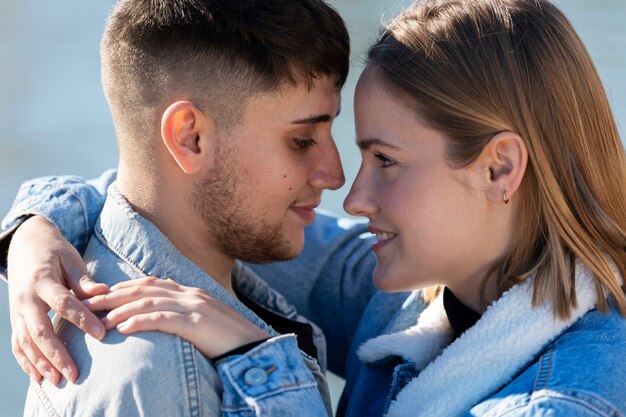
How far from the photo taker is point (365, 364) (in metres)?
1.97

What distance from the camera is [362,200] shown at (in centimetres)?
179

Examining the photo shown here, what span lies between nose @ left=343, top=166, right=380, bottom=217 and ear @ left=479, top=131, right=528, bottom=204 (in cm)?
23

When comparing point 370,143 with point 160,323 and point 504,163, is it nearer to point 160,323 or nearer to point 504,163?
point 504,163

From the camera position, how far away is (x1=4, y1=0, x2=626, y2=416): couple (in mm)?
1537

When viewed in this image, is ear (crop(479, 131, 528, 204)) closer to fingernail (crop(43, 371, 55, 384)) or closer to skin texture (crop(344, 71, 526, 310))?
skin texture (crop(344, 71, 526, 310))

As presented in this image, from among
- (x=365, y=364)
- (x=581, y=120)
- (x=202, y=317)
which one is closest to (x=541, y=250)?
(x=581, y=120)

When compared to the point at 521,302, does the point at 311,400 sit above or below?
below

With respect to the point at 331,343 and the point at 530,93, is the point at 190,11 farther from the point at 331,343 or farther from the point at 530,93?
the point at 331,343

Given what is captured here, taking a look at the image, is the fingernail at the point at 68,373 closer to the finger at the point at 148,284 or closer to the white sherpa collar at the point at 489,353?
the finger at the point at 148,284

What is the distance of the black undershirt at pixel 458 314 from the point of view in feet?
5.87

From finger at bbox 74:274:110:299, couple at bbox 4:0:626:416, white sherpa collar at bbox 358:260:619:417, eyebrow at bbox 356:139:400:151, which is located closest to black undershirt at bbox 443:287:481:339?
couple at bbox 4:0:626:416

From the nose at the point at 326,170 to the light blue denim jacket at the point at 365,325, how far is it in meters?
0.34

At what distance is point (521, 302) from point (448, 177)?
10.3 inches

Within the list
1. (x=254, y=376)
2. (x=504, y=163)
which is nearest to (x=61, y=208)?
(x=254, y=376)
